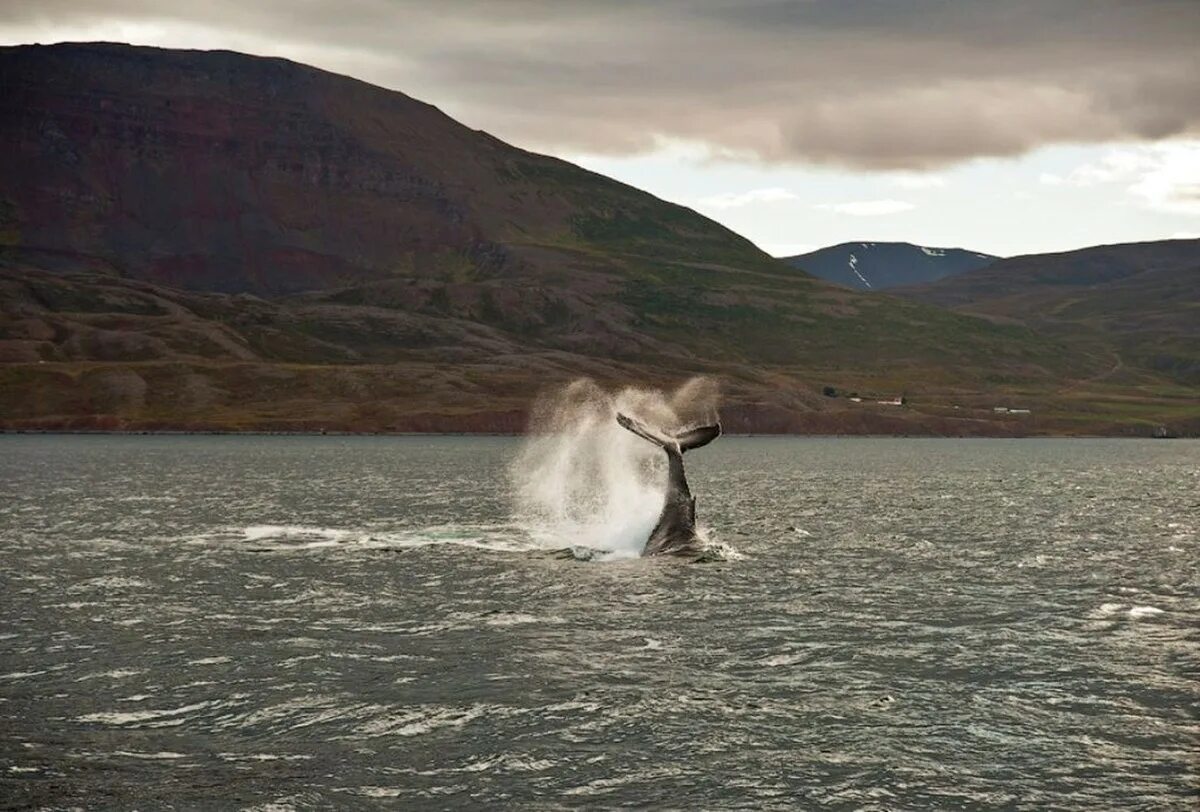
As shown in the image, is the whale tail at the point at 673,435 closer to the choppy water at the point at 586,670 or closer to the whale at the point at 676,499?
the whale at the point at 676,499

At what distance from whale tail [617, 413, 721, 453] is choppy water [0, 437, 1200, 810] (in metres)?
5.71

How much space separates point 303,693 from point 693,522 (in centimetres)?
3345

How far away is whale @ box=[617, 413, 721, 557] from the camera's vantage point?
58531 millimetres

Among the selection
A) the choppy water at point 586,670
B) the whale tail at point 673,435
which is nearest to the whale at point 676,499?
the whale tail at point 673,435

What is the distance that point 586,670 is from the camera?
119ft

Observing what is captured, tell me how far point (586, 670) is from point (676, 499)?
25.8 m

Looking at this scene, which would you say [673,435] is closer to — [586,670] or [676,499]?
[676,499]

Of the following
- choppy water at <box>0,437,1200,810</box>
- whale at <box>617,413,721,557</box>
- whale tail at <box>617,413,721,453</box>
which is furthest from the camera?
whale at <box>617,413,721,557</box>

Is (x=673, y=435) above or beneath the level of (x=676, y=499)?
above

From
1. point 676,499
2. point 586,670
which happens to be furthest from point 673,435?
point 586,670

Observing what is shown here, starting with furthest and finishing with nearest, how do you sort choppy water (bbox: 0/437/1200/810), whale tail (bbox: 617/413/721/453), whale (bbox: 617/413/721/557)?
whale (bbox: 617/413/721/557), whale tail (bbox: 617/413/721/453), choppy water (bbox: 0/437/1200/810)

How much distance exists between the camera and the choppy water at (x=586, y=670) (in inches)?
1033

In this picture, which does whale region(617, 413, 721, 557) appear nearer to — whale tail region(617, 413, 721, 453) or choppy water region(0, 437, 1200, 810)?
whale tail region(617, 413, 721, 453)

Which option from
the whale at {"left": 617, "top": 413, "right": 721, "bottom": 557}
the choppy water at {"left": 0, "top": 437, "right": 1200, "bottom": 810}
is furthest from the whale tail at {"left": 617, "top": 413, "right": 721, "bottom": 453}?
the choppy water at {"left": 0, "top": 437, "right": 1200, "bottom": 810}
